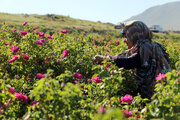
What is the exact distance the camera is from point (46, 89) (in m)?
1.69

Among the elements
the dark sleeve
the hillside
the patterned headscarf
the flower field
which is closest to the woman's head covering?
the patterned headscarf

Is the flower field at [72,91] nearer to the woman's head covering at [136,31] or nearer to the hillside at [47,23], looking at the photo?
the woman's head covering at [136,31]

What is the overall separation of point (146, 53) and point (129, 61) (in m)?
0.27

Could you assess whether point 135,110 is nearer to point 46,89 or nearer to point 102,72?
point 102,72

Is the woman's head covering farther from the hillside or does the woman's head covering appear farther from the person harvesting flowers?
the hillside

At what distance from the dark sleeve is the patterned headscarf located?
6 centimetres

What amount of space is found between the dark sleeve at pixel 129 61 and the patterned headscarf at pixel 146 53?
6 cm

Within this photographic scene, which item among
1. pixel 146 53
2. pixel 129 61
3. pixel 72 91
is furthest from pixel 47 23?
pixel 72 91

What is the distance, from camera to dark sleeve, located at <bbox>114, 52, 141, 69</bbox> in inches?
112

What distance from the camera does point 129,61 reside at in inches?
113

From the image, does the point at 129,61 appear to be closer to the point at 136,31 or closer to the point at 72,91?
the point at 136,31

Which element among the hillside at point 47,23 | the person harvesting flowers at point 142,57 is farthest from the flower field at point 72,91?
the hillside at point 47,23

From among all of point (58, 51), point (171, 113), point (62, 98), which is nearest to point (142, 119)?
point (171, 113)

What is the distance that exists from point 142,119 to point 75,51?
2163mm
